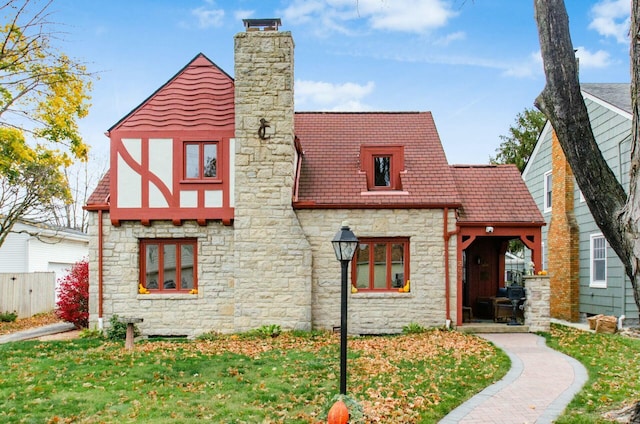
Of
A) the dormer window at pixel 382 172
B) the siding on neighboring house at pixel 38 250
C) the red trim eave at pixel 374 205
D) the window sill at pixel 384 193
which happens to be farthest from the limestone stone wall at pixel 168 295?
the siding on neighboring house at pixel 38 250

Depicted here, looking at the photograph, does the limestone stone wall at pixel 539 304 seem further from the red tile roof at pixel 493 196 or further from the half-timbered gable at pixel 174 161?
the half-timbered gable at pixel 174 161

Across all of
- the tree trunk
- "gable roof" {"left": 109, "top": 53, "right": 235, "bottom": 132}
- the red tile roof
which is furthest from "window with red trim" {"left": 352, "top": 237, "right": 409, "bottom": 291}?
the tree trunk

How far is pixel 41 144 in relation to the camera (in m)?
17.8

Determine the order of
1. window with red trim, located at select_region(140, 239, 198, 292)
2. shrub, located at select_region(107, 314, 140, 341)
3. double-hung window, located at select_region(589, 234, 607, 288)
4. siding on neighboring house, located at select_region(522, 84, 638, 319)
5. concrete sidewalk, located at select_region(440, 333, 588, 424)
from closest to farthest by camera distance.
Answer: concrete sidewalk, located at select_region(440, 333, 588, 424), shrub, located at select_region(107, 314, 140, 341), window with red trim, located at select_region(140, 239, 198, 292), siding on neighboring house, located at select_region(522, 84, 638, 319), double-hung window, located at select_region(589, 234, 607, 288)

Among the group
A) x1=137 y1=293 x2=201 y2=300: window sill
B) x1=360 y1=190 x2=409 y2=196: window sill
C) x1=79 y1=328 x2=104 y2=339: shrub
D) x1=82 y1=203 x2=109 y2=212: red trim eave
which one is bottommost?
x1=79 y1=328 x2=104 y2=339: shrub

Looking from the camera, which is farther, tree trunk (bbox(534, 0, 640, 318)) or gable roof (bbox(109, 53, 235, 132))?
gable roof (bbox(109, 53, 235, 132))

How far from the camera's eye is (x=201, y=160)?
14.5m

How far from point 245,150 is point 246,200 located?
127 centimetres

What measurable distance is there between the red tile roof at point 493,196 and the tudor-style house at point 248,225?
0.39ft

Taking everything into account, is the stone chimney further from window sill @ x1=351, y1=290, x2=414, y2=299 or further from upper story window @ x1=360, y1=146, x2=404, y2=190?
window sill @ x1=351, y1=290, x2=414, y2=299

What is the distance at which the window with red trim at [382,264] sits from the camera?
14891mm

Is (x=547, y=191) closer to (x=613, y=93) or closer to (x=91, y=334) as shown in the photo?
(x=613, y=93)

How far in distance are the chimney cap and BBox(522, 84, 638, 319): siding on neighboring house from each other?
32.6 ft

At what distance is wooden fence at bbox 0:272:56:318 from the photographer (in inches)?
791
